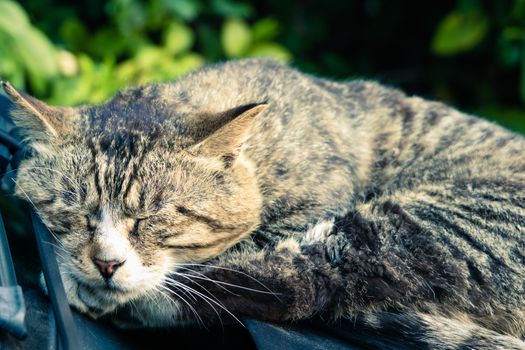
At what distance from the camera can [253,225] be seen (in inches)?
Answer: 98.0

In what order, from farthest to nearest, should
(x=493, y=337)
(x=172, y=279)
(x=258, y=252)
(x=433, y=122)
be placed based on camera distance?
(x=433, y=122) → (x=258, y=252) → (x=172, y=279) → (x=493, y=337)

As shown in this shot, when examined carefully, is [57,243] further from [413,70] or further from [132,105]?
[413,70]

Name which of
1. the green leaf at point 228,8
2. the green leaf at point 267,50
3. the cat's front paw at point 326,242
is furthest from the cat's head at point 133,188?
the green leaf at point 228,8

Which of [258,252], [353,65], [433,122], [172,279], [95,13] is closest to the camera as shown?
[172,279]

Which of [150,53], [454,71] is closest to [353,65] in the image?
[454,71]

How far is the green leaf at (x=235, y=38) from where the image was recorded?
190 inches

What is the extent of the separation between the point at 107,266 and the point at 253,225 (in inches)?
23.2

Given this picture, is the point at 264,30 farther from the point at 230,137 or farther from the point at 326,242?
the point at 326,242

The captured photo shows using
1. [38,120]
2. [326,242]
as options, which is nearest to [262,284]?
[326,242]

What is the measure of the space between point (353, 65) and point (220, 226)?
12.3 feet

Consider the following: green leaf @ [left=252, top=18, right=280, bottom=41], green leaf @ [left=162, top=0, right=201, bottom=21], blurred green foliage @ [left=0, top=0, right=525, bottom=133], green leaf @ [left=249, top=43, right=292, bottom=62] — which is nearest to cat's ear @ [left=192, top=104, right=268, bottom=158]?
blurred green foliage @ [left=0, top=0, right=525, bottom=133]

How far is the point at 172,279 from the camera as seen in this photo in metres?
2.23

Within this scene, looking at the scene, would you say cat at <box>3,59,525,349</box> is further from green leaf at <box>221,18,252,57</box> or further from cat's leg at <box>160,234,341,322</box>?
green leaf at <box>221,18,252,57</box>

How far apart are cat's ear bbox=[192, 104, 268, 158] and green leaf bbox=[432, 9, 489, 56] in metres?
2.80
